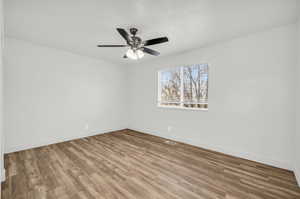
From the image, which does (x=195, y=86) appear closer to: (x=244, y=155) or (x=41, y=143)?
(x=244, y=155)

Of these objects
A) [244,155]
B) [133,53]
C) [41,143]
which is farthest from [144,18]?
[41,143]

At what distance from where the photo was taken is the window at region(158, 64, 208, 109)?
345 centimetres

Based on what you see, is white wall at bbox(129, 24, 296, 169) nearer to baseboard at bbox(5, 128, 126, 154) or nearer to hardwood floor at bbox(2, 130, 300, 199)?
hardwood floor at bbox(2, 130, 300, 199)

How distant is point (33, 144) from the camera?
10.5 ft

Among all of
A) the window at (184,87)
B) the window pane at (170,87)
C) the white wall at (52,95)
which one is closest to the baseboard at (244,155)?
the window at (184,87)

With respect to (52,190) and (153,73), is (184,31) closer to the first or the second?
(153,73)

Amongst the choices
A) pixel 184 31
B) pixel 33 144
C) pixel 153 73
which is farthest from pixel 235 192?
pixel 33 144

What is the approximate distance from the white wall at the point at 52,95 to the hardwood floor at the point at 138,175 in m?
0.52

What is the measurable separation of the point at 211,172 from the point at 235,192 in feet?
1.54

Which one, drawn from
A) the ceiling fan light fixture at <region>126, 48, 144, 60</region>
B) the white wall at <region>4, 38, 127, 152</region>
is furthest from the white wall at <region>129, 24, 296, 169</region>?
the white wall at <region>4, 38, 127, 152</region>

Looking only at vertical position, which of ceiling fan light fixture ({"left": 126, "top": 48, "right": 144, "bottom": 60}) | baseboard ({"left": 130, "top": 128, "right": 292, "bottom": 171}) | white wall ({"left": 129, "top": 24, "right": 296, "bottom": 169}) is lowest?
baseboard ({"left": 130, "top": 128, "right": 292, "bottom": 171})

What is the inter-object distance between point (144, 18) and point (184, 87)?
2218mm

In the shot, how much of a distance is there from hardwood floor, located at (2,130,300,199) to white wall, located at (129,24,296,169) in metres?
0.33

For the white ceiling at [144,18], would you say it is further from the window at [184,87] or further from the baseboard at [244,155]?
the baseboard at [244,155]
